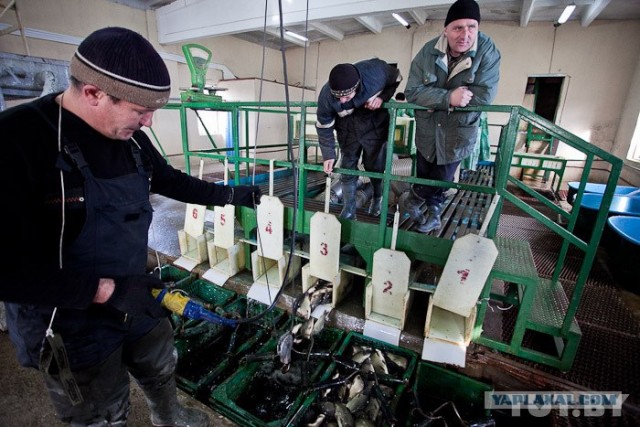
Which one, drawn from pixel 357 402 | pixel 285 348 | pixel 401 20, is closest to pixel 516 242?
pixel 357 402

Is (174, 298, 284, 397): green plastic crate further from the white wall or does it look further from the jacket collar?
the white wall

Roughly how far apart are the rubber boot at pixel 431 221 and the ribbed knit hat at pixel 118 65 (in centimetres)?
237

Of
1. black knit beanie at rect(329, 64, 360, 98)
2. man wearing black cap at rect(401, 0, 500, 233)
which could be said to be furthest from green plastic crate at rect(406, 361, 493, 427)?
black knit beanie at rect(329, 64, 360, 98)

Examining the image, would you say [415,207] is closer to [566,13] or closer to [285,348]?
[285,348]

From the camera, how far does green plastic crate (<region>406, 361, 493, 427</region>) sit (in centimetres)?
230

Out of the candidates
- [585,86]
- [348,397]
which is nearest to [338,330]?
[348,397]

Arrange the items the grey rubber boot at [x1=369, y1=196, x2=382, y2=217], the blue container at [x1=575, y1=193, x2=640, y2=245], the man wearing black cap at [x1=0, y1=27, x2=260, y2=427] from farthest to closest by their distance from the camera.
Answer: the blue container at [x1=575, y1=193, x2=640, y2=245], the grey rubber boot at [x1=369, y1=196, x2=382, y2=217], the man wearing black cap at [x1=0, y1=27, x2=260, y2=427]

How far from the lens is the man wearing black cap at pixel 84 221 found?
108cm

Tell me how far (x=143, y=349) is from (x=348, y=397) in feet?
4.91

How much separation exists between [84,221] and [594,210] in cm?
575

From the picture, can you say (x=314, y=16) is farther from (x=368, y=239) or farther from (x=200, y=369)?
(x=200, y=369)

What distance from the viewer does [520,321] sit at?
7.40 ft

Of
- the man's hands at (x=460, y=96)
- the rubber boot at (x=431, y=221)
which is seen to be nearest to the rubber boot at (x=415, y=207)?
the rubber boot at (x=431, y=221)

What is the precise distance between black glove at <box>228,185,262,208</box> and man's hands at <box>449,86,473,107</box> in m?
1.60
